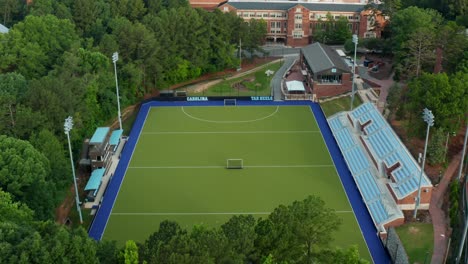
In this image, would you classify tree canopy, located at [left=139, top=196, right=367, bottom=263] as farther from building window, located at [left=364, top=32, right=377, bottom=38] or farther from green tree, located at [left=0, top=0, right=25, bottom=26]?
green tree, located at [left=0, top=0, right=25, bottom=26]

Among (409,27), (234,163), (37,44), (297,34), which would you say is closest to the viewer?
(234,163)

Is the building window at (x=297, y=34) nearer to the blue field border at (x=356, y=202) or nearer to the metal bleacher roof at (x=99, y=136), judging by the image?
the blue field border at (x=356, y=202)

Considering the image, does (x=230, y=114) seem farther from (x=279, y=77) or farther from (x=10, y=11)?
(x=10, y=11)

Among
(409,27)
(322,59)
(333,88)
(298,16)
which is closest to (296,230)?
(333,88)

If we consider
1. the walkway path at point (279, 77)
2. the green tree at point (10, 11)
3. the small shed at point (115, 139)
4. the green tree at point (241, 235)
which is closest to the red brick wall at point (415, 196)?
the green tree at point (241, 235)

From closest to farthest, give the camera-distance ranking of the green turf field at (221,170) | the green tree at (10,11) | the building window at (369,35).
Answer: the green turf field at (221,170) → the green tree at (10,11) → the building window at (369,35)

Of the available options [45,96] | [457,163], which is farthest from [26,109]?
[457,163]

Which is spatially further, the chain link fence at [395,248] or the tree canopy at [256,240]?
the chain link fence at [395,248]
